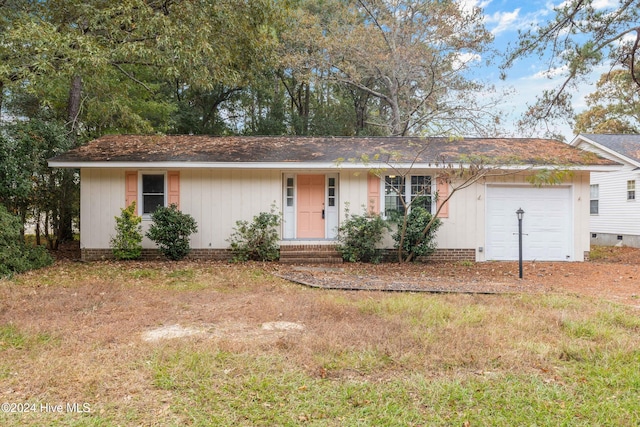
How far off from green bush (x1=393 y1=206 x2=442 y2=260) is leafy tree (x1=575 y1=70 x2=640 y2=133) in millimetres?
21904

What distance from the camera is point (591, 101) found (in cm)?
2864

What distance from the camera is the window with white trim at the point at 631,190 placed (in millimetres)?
14775

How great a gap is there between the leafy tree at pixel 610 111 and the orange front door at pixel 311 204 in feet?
75.2

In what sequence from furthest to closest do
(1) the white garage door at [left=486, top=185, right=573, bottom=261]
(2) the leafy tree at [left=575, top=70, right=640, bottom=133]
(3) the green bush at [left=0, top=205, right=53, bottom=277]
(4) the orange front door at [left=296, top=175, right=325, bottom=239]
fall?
(2) the leafy tree at [left=575, top=70, right=640, bottom=133], (4) the orange front door at [left=296, top=175, right=325, bottom=239], (1) the white garage door at [left=486, top=185, right=573, bottom=261], (3) the green bush at [left=0, top=205, right=53, bottom=277]

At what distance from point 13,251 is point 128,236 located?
7.78 ft

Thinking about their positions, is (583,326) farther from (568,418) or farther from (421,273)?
(421,273)

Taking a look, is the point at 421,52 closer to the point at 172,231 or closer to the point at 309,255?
the point at 309,255

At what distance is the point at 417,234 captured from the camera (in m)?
10.1

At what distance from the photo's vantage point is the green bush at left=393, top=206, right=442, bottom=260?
10073mm

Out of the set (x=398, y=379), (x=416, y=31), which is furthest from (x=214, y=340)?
(x=416, y=31)

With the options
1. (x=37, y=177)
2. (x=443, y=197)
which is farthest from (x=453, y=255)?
(x=37, y=177)

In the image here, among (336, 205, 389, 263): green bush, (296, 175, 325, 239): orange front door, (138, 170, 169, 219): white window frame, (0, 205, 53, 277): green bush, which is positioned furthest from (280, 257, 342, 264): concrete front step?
(0, 205, 53, 277): green bush

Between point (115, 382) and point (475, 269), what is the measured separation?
27.7 feet

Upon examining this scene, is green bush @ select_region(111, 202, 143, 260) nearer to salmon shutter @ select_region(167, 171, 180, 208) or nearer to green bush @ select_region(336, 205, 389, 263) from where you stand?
salmon shutter @ select_region(167, 171, 180, 208)
